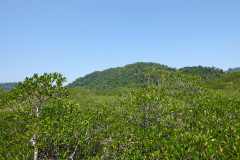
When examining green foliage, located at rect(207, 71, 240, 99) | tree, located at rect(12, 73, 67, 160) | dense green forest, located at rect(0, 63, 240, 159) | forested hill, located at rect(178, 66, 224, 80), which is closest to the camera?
dense green forest, located at rect(0, 63, 240, 159)

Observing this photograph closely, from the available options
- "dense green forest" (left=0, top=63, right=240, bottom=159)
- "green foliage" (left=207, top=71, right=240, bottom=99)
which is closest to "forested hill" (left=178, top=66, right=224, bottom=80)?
"green foliage" (left=207, top=71, right=240, bottom=99)

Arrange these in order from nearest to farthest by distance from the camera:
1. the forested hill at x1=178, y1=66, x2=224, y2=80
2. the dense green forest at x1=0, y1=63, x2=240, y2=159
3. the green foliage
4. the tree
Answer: the dense green forest at x1=0, y1=63, x2=240, y2=159
the tree
the green foliage
the forested hill at x1=178, y1=66, x2=224, y2=80

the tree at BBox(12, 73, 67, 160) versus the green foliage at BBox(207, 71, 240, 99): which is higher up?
the tree at BBox(12, 73, 67, 160)

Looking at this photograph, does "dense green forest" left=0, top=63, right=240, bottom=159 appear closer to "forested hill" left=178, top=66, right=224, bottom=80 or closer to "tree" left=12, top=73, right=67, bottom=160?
"tree" left=12, top=73, right=67, bottom=160

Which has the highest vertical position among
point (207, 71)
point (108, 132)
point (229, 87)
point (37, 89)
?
point (207, 71)

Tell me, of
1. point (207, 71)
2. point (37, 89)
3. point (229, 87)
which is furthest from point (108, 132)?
point (207, 71)

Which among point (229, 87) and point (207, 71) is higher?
point (207, 71)

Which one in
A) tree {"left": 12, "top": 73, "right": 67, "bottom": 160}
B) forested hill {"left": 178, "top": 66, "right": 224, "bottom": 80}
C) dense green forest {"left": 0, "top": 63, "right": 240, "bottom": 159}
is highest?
forested hill {"left": 178, "top": 66, "right": 224, "bottom": 80}

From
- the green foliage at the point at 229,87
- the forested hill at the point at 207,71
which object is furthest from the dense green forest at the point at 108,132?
the forested hill at the point at 207,71

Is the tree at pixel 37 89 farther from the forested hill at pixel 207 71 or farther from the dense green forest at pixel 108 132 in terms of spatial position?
the forested hill at pixel 207 71

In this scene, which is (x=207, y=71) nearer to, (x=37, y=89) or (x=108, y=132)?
(x=108, y=132)

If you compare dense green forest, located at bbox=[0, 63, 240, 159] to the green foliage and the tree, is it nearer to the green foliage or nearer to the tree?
the tree

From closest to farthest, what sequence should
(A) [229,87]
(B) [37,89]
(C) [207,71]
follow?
1. (B) [37,89]
2. (A) [229,87]
3. (C) [207,71]

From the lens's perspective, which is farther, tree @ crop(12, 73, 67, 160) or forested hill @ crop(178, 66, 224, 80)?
forested hill @ crop(178, 66, 224, 80)
